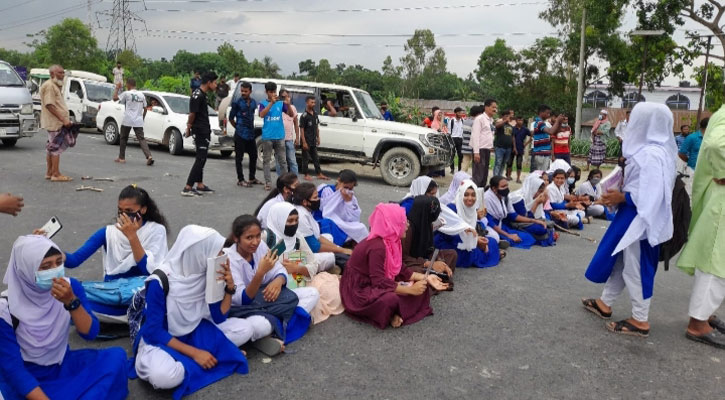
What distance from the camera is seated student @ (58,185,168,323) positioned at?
12.5ft

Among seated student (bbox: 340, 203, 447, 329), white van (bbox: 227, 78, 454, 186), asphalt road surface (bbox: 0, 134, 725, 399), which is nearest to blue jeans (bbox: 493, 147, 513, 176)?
white van (bbox: 227, 78, 454, 186)

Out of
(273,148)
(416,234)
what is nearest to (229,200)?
(273,148)

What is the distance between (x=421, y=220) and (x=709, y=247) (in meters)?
2.44

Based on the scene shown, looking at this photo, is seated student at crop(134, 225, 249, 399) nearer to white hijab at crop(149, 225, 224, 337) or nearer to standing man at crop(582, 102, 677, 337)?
white hijab at crop(149, 225, 224, 337)

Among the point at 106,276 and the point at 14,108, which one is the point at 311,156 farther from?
the point at 106,276

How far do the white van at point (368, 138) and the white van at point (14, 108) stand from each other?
15.5ft

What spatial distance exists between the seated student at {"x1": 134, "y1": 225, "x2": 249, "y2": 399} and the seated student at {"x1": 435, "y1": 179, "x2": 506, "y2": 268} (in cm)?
323

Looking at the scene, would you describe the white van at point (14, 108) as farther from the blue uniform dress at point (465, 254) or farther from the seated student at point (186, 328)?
the seated student at point (186, 328)

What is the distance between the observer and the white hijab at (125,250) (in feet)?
13.3

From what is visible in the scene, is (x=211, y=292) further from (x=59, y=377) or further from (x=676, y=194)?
(x=676, y=194)

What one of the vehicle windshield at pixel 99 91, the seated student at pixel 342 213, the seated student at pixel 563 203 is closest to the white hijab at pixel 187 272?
the seated student at pixel 342 213

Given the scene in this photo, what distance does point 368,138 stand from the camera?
1168 cm

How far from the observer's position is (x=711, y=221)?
14.1ft

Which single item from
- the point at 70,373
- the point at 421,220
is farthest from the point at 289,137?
the point at 70,373
